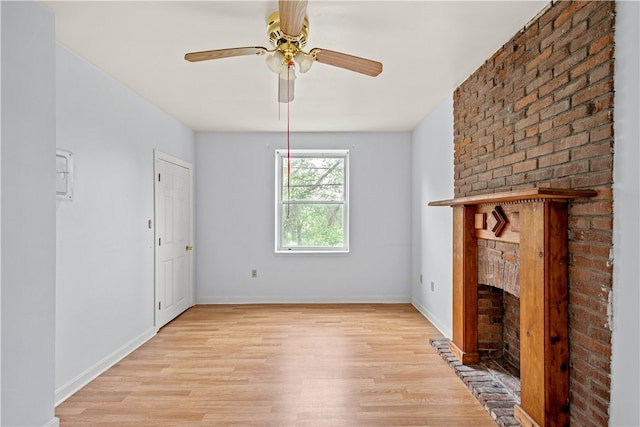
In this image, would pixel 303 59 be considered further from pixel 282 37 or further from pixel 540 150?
pixel 540 150

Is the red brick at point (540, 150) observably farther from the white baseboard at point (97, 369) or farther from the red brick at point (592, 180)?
the white baseboard at point (97, 369)

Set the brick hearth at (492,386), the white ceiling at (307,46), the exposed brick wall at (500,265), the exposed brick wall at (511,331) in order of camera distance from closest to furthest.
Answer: the white ceiling at (307,46)
the brick hearth at (492,386)
the exposed brick wall at (500,265)
the exposed brick wall at (511,331)

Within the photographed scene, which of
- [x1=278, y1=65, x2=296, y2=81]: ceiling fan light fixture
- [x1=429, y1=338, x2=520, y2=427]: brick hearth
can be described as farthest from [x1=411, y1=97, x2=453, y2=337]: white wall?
[x1=278, y1=65, x2=296, y2=81]: ceiling fan light fixture

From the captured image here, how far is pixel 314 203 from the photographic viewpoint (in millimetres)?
5266

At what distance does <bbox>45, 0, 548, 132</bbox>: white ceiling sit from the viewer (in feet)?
6.97

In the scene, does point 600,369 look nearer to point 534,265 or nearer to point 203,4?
point 534,265

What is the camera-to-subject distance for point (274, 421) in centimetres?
226

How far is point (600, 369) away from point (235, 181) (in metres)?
4.41

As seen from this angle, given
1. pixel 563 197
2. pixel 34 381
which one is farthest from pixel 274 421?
pixel 563 197

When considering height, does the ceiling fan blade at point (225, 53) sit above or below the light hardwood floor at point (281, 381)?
above

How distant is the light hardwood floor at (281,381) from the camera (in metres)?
2.31

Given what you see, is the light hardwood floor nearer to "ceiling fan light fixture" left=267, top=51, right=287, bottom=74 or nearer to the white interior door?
the white interior door

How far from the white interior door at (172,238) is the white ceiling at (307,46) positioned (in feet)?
2.69

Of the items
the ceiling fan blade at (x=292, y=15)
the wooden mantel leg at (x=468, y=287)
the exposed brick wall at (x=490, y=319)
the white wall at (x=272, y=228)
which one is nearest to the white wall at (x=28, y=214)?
the ceiling fan blade at (x=292, y=15)
